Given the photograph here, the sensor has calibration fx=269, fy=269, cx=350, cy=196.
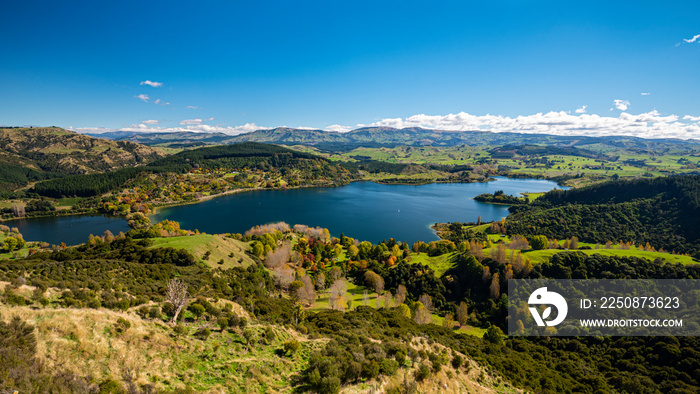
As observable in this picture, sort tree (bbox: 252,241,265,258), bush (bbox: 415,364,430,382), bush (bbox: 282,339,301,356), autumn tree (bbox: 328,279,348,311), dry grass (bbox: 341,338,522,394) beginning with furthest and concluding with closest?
tree (bbox: 252,241,265,258) → autumn tree (bbox: 328,279,348,311) → bush (bbox: 282,339,301,356) → bush (bbox: 415,364,430,382) → dry grass (bbox: 341,338,522,394)

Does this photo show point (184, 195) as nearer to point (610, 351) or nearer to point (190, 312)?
point (190, 312)

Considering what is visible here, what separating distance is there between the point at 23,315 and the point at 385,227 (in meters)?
130

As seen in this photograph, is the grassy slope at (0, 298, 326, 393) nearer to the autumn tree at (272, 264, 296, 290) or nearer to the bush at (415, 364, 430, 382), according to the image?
the bush at (415, 364, 430, 382)

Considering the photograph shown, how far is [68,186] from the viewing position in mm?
184625

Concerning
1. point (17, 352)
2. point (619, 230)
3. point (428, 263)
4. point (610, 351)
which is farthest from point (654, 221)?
point (17, 352)

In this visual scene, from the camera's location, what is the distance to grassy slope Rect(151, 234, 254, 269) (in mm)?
59156

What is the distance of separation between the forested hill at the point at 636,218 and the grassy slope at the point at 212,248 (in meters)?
123

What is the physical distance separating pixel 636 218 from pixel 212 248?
183 meters

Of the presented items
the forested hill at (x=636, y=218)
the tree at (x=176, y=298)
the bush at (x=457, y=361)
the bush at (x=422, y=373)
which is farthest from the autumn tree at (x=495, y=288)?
the forested hill at (x=636, y=218)

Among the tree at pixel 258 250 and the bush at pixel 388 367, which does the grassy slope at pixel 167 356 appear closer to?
the bush at pixel 388 367

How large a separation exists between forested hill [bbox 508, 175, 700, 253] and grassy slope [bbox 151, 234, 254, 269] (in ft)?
404

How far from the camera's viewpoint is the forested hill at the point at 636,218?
112 metres

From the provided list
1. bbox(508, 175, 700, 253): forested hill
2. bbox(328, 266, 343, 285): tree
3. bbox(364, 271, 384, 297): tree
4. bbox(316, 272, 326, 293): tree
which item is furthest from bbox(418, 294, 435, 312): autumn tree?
bbox(508, 175, 700, 253): forested hill

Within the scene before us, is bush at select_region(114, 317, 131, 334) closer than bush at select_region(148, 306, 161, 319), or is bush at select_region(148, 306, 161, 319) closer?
bush at select_region(114, 317, 131, 334)
